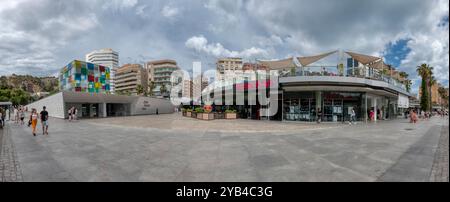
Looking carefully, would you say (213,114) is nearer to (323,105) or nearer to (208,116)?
(208,116)

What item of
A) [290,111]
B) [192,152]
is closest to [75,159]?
[192,152]

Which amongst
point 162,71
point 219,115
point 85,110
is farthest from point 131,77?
point 219,115

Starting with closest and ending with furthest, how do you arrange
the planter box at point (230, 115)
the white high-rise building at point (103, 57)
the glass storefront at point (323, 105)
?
the glass storefront at point (323, 105)
the planter box at point (230, 115)
the white high-rise building at point (103, 57)

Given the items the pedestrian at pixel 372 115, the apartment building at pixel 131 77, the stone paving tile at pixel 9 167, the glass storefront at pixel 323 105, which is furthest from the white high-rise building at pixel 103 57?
the stone paving tile at pixel 9 167

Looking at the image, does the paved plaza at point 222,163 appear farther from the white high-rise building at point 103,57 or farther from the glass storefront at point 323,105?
the white high-rise building at point 103,57

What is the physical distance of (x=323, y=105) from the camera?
67.8ft

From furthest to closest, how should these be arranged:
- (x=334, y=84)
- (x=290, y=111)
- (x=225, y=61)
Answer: (x=225, y=61) < (x=290, y=111) < (x=334, y=84)

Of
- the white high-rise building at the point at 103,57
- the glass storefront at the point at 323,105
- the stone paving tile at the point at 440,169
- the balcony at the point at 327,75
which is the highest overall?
the white high-rise building at the point at 103,57

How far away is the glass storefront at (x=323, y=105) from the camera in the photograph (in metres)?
20.6

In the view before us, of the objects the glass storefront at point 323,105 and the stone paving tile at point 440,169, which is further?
the glass storefront at point 323,105

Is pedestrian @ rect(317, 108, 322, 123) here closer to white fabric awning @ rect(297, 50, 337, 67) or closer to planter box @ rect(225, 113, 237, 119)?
white fabric awning @ rect(297, 50, 337, 67)
